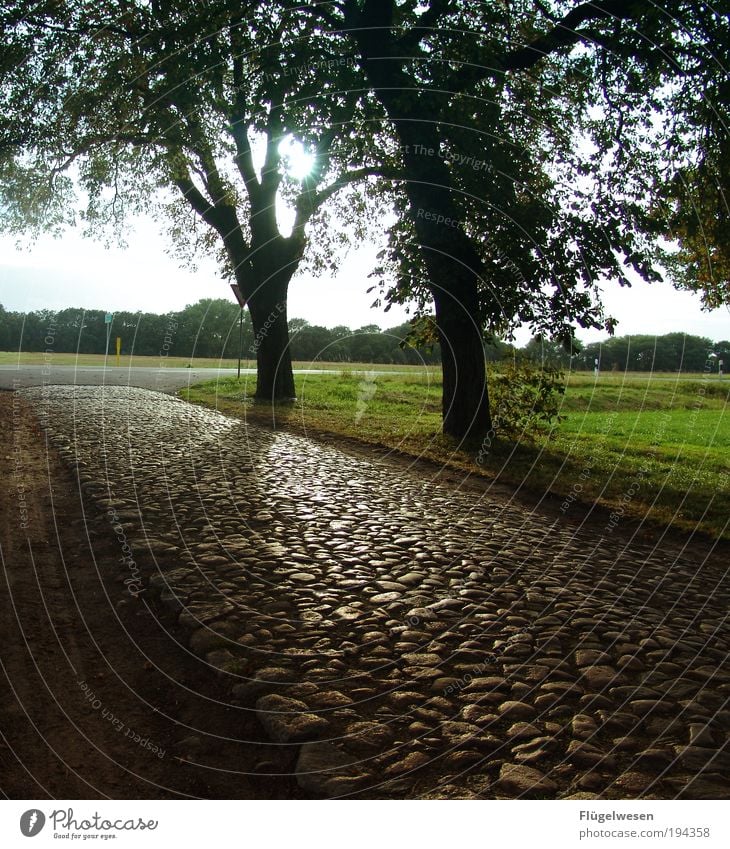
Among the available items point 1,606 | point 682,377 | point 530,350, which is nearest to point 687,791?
point 1,606

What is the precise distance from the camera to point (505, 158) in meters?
12.6

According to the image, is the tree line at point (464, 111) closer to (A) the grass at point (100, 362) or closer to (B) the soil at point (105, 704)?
(B) the soil at point (105, 704)

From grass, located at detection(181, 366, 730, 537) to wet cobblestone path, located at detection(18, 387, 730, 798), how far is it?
1.66 meters

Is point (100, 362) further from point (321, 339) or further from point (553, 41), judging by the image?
point (553, 41)

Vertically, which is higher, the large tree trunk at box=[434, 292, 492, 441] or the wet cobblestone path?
the large tree trunk at box=[434, 292, 492, 441]

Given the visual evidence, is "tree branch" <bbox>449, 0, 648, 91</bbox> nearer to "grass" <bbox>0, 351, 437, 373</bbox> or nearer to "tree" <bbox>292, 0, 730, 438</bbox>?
"tree" <bbox>292, 0, 730, 438</bbox>

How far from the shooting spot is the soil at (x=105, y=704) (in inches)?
111

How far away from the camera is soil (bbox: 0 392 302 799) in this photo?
282 cm

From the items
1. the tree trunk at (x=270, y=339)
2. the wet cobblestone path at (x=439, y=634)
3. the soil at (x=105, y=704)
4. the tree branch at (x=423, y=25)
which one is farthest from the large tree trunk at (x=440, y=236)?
the soil at (x=105, y=704)

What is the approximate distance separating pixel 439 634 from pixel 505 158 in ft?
34.9

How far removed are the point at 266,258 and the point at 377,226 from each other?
12.1 ft

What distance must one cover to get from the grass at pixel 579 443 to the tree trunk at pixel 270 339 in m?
0.76

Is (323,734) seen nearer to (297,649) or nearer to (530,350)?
(297,649)

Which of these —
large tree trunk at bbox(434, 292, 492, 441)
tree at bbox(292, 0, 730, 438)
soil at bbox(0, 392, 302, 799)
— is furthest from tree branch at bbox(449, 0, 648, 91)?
soil at bbox(0, 392, 302, 799)
